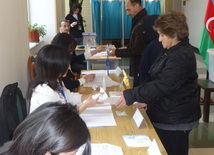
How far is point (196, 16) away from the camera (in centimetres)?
890

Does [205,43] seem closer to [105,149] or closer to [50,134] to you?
[105,149]

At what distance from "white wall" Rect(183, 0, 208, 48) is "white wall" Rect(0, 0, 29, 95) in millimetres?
6660

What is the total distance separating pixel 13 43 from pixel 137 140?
142cm

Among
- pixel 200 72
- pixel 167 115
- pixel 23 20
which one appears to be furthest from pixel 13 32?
pixel 200 72

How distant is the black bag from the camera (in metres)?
1.63

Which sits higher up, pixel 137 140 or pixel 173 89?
pixel 173 89

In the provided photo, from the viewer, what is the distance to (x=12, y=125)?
5.46 ft

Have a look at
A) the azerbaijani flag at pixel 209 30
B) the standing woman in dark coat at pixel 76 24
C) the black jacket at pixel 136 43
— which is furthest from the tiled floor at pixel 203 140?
the standing woman in dark coat at pixel 76 24

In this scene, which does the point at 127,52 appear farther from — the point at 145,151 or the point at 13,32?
the point at 145,151

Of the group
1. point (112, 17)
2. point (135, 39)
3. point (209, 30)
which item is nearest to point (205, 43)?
point (209, 30)

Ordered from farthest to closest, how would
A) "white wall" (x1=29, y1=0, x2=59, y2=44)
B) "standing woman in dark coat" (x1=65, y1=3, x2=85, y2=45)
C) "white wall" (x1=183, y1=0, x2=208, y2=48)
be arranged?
"white wall" (x1=183, y1=0, x2=208, y2=48), "standing woman in dark coat" (x1=65, y1=3, x2=85, y2=45), "white wall" (x1=29, y1=0, x2=59, y2=44)

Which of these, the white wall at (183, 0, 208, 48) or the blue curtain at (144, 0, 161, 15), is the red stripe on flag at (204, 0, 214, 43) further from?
the blue curtain at (144, 0, 161, 15)

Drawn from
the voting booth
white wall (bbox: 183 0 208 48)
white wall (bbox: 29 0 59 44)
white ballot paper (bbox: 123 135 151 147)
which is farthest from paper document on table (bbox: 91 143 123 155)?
white wall (bbox: 183 0 208 48)

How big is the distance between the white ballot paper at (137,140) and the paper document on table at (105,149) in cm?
9
